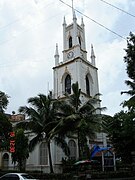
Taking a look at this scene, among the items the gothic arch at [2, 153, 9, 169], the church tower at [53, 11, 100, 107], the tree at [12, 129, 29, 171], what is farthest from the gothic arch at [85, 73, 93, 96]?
the tree at [12, 129, 29, 171]

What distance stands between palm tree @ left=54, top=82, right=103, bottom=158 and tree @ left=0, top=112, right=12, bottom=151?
535cm

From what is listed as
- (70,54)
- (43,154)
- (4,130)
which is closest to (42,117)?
(4,130)

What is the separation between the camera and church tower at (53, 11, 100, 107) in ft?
133

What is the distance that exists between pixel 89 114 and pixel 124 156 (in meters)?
5.40

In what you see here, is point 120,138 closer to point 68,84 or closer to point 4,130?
point 4,130

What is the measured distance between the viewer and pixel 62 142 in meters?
26.6

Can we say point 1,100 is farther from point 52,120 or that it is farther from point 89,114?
point 89,114

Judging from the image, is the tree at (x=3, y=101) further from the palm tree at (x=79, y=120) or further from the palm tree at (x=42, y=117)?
the palm tree at (x=79, y=120)

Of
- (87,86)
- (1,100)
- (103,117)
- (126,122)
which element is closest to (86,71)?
(87,86)

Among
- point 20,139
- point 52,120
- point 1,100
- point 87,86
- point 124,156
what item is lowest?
point 124,156

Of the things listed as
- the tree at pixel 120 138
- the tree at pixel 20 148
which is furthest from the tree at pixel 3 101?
the tree at pixel 120 138

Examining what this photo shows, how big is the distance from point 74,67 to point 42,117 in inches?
642

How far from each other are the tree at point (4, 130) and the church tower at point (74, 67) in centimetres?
1604

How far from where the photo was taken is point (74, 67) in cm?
4097
